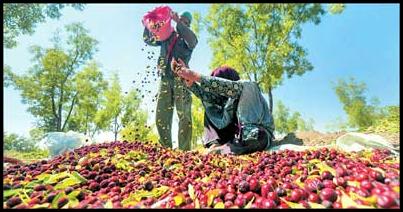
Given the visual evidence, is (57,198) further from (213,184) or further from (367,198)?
(367,198)

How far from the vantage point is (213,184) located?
61.9 inches

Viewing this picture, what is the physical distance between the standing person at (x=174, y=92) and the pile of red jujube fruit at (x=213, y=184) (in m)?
1.63

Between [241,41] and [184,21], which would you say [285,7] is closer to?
[241,41]

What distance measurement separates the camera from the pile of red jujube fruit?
122 centimetres

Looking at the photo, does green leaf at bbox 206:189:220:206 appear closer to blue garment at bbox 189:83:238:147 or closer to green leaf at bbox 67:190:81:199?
green leaf at bbox 67:190:81:199

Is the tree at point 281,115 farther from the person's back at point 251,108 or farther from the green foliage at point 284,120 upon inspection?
the person's back at point 251,108

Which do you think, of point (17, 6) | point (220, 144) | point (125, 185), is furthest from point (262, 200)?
point (17, 6)

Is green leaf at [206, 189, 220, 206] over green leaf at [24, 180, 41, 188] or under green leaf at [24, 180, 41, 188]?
over

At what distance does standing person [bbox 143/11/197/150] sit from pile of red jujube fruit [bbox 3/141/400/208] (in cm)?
163

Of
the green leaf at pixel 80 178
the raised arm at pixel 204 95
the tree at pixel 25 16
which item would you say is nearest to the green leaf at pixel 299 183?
the green leaf at pixel 80 178

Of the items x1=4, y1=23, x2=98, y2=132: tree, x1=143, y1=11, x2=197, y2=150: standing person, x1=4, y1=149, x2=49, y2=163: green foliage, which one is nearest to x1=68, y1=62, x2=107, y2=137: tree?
x1=4, y1=23, x2=98, y2=132: tree

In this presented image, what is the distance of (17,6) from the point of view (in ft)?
37.0

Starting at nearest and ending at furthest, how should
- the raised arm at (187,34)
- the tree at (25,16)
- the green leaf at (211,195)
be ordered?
the green leaf at (211,195), the raised arm at (187,34), the tree at (25,16)

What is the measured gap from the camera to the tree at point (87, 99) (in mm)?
19844
